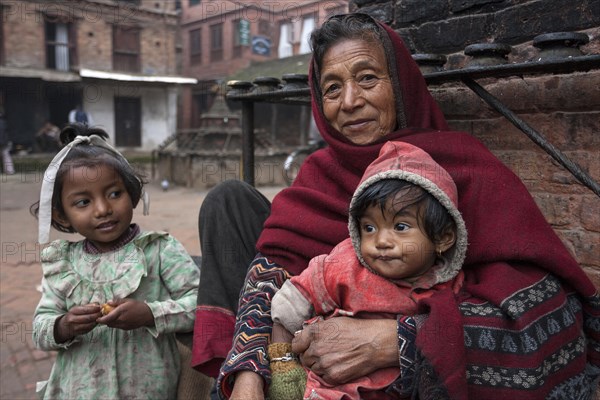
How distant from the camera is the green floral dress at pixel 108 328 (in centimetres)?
194

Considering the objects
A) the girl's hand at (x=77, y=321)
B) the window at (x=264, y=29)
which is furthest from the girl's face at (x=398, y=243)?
the window at (x=264, y=29)

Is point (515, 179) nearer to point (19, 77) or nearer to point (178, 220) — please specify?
point (178, 220)

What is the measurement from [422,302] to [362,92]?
837 millimetres

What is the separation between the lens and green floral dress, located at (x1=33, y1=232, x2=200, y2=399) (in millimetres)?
1942

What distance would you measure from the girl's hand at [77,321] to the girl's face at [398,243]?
3.44 ft

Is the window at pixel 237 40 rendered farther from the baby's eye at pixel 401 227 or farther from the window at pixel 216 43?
the baby's eye at pixel 401 227

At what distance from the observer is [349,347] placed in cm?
147

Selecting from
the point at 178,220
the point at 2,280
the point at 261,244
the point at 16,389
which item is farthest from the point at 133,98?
the point at 261,244

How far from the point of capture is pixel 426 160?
1492 millimetres

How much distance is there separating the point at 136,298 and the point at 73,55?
2101cm

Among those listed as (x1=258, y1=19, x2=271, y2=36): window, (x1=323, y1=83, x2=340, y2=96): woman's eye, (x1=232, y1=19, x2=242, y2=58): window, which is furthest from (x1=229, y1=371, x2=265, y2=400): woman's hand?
(x1=232, y1=19, x2=242, y2=58): window

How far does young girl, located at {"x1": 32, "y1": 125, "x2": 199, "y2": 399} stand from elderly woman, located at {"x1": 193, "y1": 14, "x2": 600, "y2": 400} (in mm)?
212

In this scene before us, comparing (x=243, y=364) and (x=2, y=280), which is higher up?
(x=243, y=364)

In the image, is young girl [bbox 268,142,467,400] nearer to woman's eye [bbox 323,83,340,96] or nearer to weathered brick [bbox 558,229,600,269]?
woman's eye [bbox 323,83,340,96]
